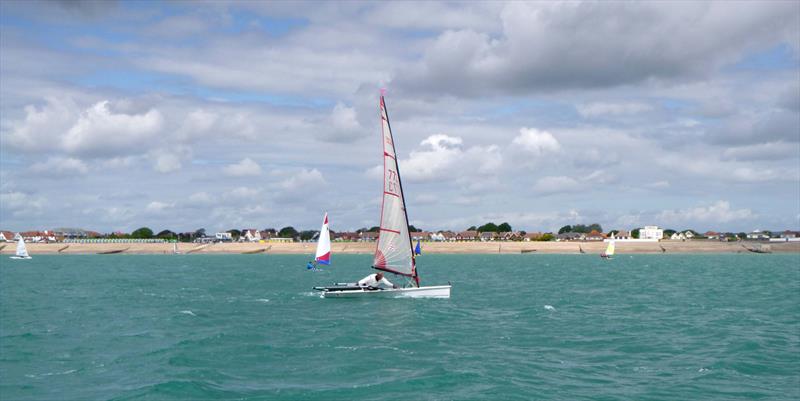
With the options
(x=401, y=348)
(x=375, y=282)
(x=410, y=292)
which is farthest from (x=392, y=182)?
(x=401, y=348)

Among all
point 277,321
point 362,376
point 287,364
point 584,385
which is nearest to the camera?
point 584,385

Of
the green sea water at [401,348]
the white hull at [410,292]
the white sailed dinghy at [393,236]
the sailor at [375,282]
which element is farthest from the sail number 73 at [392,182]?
the green sea water at [401,348]

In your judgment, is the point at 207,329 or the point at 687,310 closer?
the point at 207,329

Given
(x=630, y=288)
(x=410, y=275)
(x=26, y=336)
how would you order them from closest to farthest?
(x=26, y=336) < (x=410, y=275) < (x=630, y=288)

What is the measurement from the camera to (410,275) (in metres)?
50.2

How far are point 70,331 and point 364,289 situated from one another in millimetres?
20438

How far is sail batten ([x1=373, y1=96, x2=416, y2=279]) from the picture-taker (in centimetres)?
4884

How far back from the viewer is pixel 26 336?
3444 centimetres

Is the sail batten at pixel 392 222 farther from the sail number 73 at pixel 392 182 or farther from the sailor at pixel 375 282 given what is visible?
the sailor at pixel 375 282

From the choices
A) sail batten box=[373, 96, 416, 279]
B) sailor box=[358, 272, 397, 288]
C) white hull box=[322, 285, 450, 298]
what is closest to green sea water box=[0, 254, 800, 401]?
white hull box=[322, 285, 450, 298]

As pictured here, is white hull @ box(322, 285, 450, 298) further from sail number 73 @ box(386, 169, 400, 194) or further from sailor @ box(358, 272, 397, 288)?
sail number 73 @ box(386, 169, 400, 194)

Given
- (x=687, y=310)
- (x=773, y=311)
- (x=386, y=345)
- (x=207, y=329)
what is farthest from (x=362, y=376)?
(x=773, y=311)

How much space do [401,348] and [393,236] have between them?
18939 mm

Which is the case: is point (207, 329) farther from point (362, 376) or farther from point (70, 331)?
point (362, 376)
